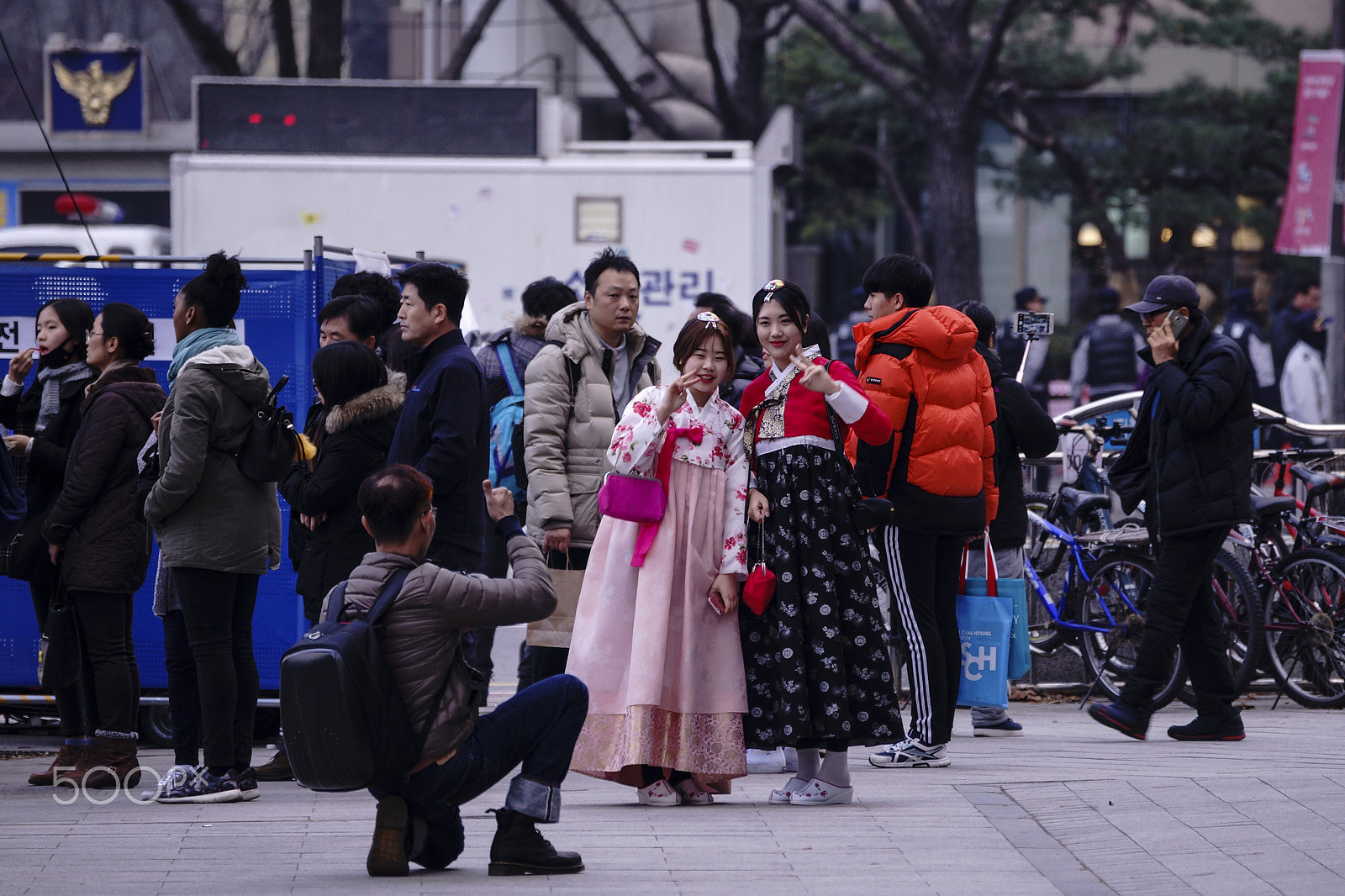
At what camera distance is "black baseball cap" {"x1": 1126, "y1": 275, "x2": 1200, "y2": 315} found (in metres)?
7.27

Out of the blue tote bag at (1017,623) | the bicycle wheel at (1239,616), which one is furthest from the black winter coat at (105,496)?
the bicycle wheel at (1239,616)

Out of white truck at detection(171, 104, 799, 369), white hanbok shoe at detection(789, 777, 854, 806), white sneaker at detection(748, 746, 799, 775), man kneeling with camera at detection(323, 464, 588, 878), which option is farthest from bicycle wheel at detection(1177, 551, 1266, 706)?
white truck at detection(171, 104, 799, 369)

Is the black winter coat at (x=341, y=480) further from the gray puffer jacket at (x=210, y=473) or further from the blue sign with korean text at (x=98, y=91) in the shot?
the blue sign with korean text at (x=98, y=91)

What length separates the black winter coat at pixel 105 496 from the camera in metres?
6.32

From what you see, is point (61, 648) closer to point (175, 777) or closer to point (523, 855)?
point (175, 777)

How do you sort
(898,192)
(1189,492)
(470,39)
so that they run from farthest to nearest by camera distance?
(898,192) < (470,39) < (1189,492)

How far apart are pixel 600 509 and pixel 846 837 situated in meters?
1.33

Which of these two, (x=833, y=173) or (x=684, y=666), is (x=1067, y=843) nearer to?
(x=684, y=666)

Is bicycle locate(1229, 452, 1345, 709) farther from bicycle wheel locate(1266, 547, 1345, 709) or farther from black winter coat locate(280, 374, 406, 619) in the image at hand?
black winter coat locate(280, 374, 406, 619)

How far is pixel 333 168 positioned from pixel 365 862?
30.1 ft

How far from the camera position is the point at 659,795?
19.9 feet

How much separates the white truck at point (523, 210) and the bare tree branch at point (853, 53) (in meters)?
5.95

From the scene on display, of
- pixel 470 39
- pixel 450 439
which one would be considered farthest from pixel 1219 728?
pixel 470 39

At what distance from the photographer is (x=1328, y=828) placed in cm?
561
